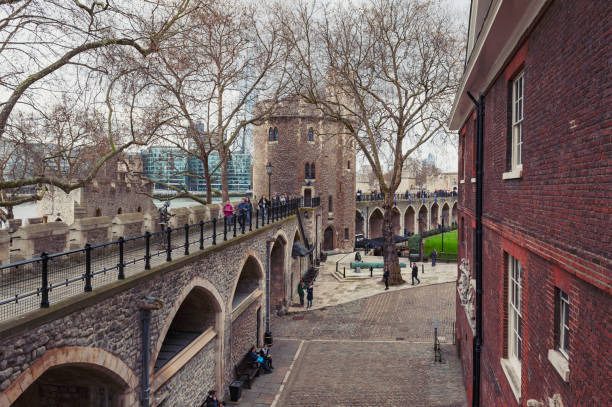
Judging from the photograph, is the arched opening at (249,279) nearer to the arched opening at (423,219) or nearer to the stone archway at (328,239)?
the stone archway at (328,239)

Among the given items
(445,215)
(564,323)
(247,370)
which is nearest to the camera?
(564,323)

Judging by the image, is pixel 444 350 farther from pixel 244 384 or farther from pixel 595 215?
pixel 595 215

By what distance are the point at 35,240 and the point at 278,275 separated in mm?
15384

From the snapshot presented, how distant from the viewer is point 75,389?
8.40m

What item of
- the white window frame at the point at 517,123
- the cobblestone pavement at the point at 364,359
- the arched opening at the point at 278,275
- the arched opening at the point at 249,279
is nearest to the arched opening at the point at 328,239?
the cobblestone pavement at the point at 364,359

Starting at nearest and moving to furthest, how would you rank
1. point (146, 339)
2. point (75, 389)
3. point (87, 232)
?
point (75, 389), point (146, 339), point (87, 232)

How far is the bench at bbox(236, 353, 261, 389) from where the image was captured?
1420 cm

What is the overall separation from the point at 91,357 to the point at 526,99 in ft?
→ 24.4

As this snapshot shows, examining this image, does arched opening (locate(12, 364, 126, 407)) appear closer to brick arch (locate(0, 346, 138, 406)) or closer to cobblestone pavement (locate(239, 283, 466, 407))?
brick arch (locate(0, 346, 138, 406))

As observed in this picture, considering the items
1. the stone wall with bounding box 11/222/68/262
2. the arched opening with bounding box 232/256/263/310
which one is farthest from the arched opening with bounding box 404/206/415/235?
the stone wall with bounding box 11/222/68/262

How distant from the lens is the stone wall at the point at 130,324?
5540mm

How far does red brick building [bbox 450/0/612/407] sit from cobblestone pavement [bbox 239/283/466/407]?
18.7ft

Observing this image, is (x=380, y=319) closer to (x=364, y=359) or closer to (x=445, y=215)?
(x=364, y=359)

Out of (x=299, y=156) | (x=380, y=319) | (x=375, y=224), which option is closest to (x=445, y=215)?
(x=375, y=224)
